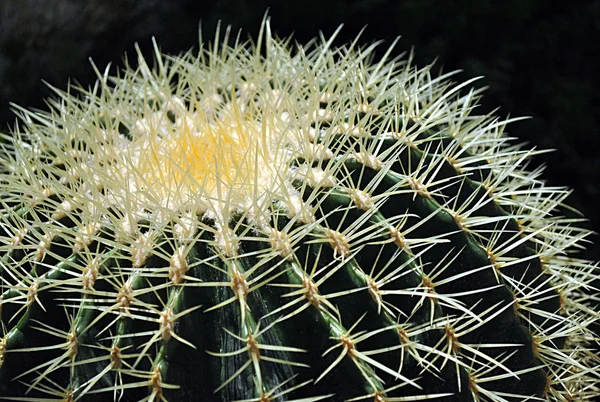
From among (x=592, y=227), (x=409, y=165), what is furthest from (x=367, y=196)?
(x=592, y=227)

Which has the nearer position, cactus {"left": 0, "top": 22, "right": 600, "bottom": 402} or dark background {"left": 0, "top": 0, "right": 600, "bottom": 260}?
cactus {"left": 0, "top": 22, "right": 600, "bottom": 402}

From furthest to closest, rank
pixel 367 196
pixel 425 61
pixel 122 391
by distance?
pixel 425 61 → pixel 367 196 → pixel 122 391

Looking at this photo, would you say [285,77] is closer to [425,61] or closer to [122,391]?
[122,391]

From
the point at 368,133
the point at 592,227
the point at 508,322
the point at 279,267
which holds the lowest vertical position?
the point at 592,227

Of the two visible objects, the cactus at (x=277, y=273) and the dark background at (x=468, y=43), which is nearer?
the cactus at (x=277, y=273)
